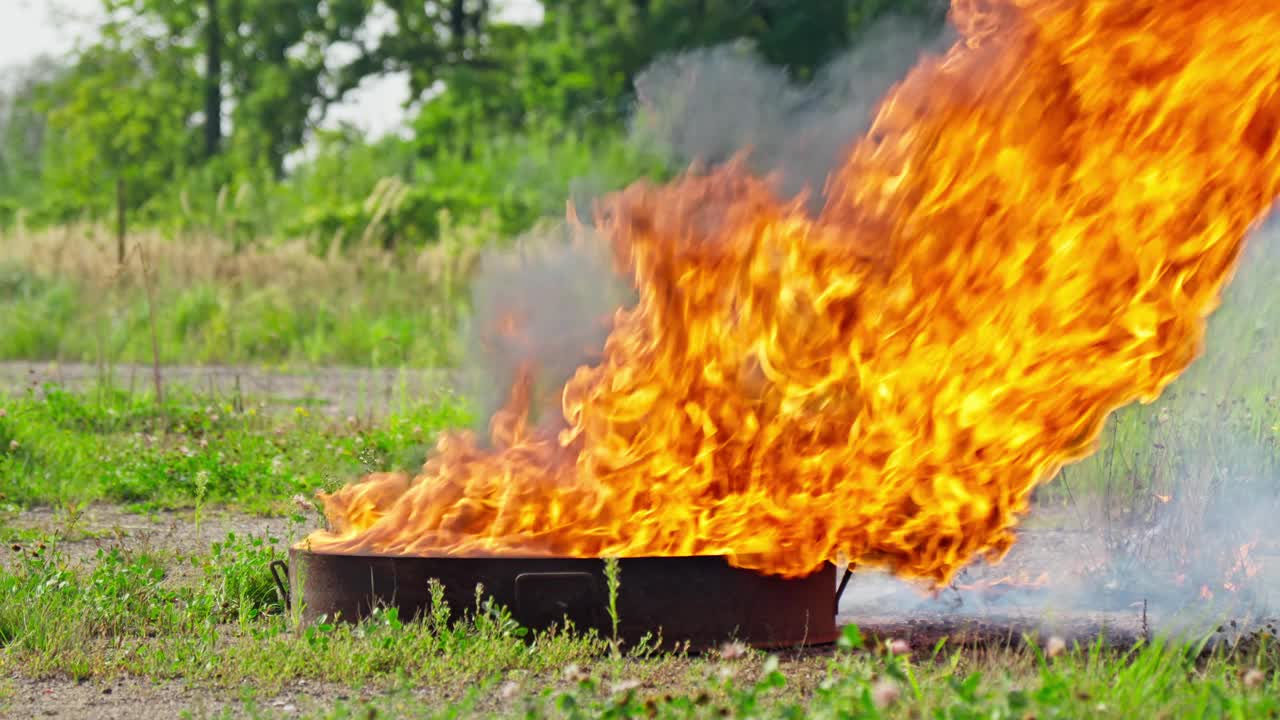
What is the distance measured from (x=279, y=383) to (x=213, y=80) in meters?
19.5

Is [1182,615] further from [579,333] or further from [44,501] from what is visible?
[44,501]

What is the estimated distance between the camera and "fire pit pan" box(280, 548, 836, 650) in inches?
194

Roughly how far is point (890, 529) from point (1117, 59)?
62.6 inches

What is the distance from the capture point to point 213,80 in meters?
32.3

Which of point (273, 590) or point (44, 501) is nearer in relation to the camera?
point (273, 590)

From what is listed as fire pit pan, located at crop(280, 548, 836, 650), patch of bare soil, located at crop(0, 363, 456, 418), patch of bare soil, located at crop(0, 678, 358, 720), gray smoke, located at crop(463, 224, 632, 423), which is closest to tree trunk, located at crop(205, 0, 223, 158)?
patch of bare soil, located at crop(0, 363, 456, 418)

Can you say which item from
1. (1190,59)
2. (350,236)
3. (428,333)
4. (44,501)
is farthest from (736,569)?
(350,236)

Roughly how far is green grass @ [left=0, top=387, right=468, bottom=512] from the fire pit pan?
5.86 ft

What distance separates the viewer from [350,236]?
70.0 feet

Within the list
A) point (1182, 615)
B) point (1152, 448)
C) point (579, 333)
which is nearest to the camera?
point (1182, 615)

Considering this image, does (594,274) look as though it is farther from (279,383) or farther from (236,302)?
(236,302)

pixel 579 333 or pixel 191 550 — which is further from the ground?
pixel 579 333

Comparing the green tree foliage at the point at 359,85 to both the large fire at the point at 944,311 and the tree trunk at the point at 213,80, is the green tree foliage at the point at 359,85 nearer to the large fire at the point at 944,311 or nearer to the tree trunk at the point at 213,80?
the tree trunk at the point at 213,80

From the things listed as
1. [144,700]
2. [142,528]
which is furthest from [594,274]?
[144,700]
